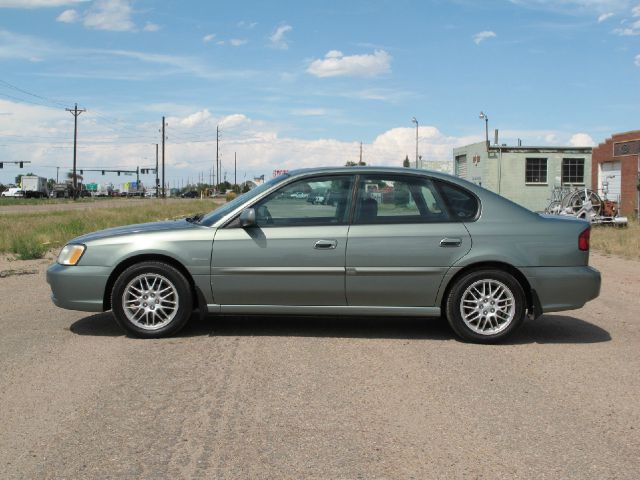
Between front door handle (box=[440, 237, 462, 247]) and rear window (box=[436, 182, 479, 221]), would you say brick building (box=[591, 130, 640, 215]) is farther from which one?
front door handle (box=[440, 237, 462, 247])

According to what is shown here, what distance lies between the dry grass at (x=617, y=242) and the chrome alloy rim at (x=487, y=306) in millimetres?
10415

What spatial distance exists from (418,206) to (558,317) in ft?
8.76

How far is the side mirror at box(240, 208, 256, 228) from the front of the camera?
259 inches

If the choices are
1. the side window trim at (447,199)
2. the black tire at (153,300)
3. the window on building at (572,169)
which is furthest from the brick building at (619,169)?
the black tire at (153,300)

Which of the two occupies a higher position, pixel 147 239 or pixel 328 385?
pixel 147 239

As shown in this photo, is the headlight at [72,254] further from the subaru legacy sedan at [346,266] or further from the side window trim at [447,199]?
the side window trim at [447,199]

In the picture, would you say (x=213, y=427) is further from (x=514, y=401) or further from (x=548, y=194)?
(x=548, y=194)

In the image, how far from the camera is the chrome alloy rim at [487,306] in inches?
262

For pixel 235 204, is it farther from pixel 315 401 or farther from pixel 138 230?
pixel 315 401

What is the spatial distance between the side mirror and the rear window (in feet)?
5.96

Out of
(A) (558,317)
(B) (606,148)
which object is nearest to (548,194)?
(B) (606,148)

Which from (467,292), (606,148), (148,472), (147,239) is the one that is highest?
(606,148)

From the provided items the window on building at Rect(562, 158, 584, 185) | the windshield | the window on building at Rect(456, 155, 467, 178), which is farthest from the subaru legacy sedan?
the window on building at Rect(456, 155, 467, 178)

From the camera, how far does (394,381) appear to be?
215 inches
